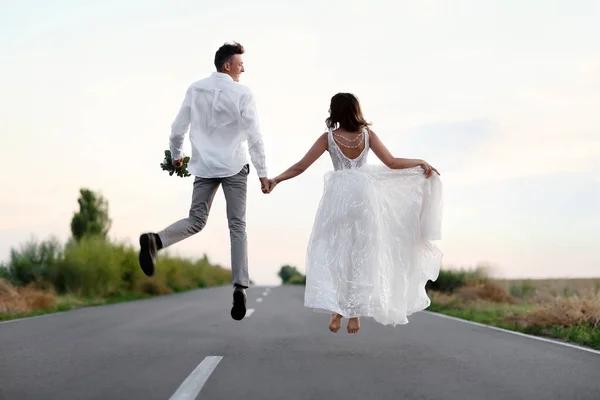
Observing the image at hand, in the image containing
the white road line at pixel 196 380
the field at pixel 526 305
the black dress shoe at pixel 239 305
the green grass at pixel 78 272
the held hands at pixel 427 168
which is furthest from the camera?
the green grass at pixel 78 272

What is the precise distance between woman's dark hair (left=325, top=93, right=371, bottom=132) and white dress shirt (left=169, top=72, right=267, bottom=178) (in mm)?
831

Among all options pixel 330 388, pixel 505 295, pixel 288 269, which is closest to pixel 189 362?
pixel 330 388

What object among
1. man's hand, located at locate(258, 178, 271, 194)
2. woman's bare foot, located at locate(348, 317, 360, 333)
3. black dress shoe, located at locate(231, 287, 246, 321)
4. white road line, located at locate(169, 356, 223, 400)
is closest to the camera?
white road line, located at locate(169, 356, 223, 400)

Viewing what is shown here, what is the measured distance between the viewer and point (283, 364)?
A: 6.54 metres

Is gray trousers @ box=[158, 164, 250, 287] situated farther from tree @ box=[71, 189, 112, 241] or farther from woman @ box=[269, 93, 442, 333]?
tree @ box=[71, 189, 112, 241]

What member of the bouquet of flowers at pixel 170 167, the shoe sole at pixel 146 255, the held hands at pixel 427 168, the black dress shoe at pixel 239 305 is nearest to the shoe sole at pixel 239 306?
the black dress shoe at pixel 239 305

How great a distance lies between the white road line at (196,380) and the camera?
5.00m

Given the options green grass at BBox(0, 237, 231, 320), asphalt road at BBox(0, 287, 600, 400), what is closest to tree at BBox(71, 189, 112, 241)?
green grass at BBox(0, 237, 231, 320)

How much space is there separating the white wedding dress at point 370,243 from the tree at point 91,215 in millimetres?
33030

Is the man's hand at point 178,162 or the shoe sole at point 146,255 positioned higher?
the man's hand at point 178,162

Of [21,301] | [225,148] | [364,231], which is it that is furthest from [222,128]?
[21,301]

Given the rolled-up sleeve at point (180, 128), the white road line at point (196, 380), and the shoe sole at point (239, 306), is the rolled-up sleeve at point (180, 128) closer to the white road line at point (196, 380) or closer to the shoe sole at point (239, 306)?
the shoe sole at point (239, 306)

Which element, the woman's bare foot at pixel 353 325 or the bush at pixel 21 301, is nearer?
the woman's bare foot at pixel 353 325

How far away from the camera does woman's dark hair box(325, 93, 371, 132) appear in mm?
6918
